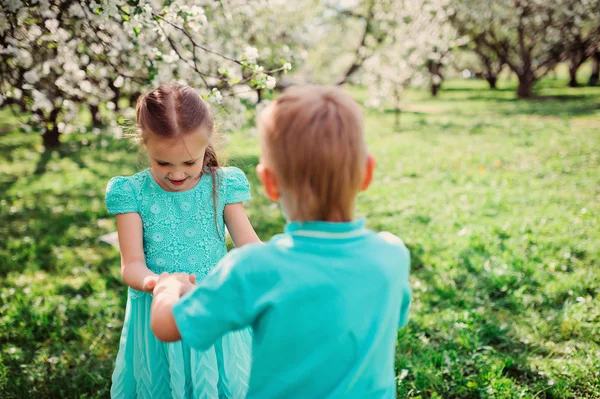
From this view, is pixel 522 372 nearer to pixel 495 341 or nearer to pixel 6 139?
pixel 495 341

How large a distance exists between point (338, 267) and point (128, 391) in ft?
4.92

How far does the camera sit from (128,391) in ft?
6.77

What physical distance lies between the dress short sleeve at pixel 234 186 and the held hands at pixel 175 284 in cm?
69

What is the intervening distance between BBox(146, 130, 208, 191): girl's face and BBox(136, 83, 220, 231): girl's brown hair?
24 mm

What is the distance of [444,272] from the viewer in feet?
14.0

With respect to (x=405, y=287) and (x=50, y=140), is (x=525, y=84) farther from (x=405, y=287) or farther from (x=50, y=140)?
(x=405, y=287)

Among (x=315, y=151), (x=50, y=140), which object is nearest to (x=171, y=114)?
(x=315, y=151)

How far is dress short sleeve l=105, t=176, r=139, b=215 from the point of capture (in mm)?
1878

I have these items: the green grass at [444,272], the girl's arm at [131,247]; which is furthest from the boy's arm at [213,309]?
the green grass at [444,272]

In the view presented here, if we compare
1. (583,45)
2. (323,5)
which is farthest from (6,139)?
(583,45)

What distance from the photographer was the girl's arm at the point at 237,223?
203 centimetres

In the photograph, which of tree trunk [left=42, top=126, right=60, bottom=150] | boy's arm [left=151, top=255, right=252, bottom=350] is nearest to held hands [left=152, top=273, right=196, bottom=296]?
boy's arm [left=151, top=255, right=252, bottom=350]

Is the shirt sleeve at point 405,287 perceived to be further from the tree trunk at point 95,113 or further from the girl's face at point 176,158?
the tree trunk at point 95,113

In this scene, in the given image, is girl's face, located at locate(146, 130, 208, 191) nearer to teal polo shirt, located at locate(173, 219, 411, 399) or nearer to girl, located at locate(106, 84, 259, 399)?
girl, located at locate(106, 84, 259, 399)
